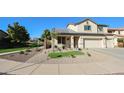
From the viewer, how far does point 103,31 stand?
2419 cm

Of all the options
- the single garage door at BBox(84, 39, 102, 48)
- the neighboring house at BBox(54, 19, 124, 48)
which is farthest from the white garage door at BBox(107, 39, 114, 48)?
the single garage door at BBox(84, 39, 102, 48)

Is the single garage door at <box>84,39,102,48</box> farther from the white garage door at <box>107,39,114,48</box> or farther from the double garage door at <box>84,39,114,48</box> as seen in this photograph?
the white garage door at <box>107,39,114,48</box>

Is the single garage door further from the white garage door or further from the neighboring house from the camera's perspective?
the white garage door

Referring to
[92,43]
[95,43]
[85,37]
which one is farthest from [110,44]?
[85,37]

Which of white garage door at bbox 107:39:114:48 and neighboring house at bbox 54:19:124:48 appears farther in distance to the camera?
white garage door at bbox 107:39:114:48

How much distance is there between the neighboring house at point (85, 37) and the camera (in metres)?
21.1

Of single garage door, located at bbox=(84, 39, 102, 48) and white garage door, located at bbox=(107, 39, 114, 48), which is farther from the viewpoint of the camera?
white garage door, located at bbox=(107, 39, 114, 48)

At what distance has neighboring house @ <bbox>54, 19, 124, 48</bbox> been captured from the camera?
69.2 feet

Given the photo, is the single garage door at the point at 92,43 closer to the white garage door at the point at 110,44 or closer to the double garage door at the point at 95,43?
the double garage door at the point at 95,43

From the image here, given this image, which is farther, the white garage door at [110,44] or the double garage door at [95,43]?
the white garage door at [110,44]

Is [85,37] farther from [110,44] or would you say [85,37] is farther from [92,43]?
[110,44]

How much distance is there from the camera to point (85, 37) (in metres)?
21.9

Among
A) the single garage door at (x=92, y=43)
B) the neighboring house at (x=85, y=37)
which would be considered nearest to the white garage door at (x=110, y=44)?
the neighboring house at (x=85, y=37)
